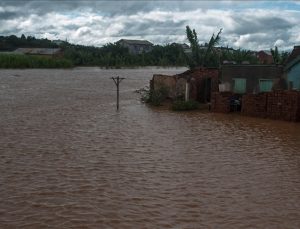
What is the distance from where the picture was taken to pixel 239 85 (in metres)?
23.2

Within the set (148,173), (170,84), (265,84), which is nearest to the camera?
(148,173)

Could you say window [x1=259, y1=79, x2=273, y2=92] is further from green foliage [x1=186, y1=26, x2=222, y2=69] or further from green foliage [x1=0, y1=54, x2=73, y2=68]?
green foliage [x1=0, y1=54, x2=73, y2=68]

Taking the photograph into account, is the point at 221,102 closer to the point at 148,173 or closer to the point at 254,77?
the point at 254,77

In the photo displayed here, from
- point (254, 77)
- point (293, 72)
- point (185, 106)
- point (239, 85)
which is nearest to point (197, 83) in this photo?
point (185, 106)

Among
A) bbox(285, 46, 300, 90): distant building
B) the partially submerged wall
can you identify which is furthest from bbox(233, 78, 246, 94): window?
the partially submerged wall

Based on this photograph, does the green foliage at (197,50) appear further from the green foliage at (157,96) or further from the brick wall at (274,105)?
the brick wall at (274,105)

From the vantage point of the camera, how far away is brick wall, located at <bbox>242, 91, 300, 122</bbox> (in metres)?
18.6

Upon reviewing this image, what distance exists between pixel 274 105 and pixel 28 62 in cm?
5724

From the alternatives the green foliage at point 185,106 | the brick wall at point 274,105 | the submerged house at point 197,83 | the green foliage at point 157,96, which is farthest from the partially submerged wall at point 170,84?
the brick wall at point 274,105

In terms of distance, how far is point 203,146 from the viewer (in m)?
14.2

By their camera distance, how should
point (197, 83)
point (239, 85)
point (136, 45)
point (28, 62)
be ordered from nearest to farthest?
point (239, 85) < point (197, 83) < point (28, 62) < point (136, 45)

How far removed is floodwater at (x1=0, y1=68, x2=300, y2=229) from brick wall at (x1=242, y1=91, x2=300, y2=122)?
0.63m

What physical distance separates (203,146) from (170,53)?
259ft

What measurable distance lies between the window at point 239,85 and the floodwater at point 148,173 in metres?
3.60
